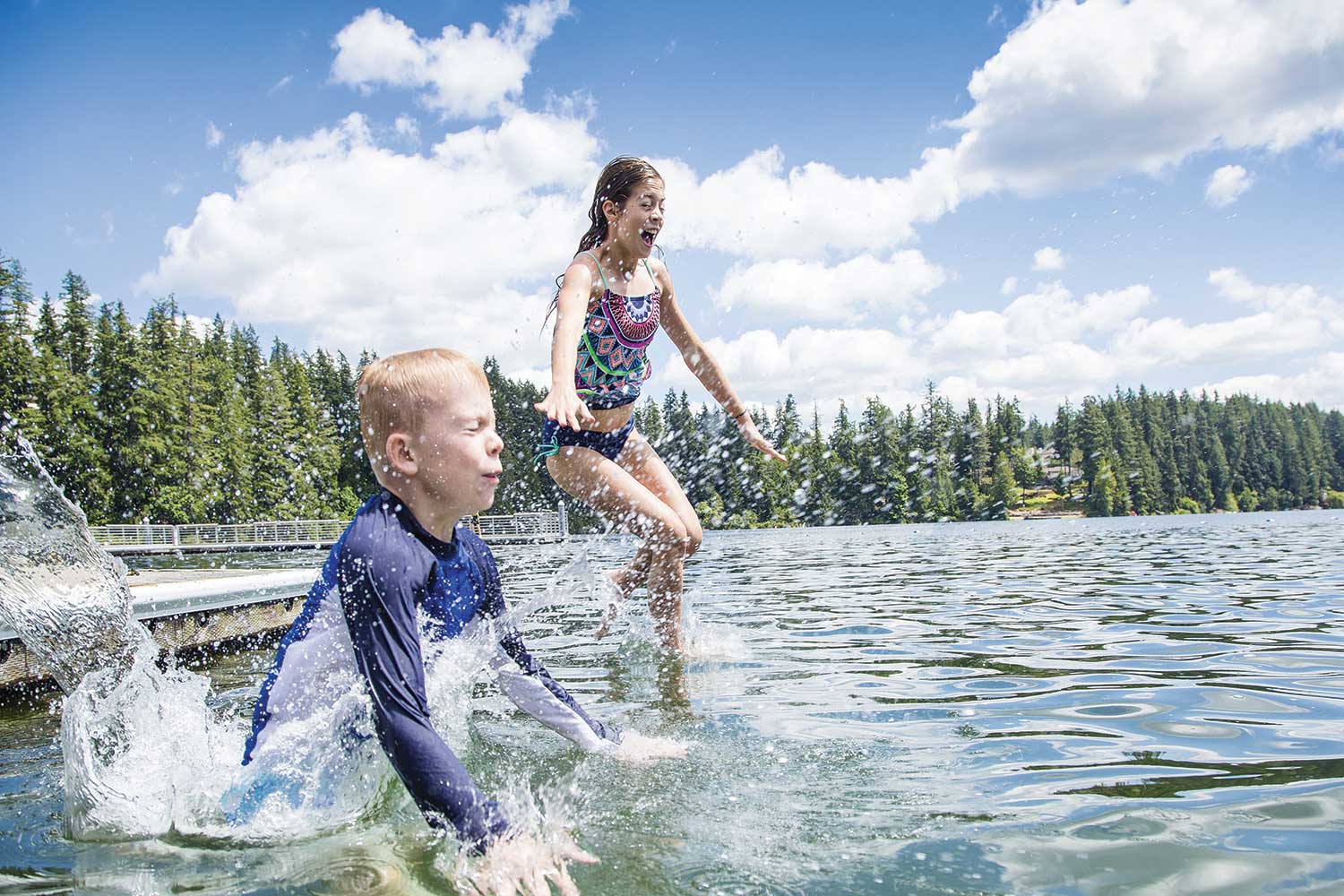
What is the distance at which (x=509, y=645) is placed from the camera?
9.92ft

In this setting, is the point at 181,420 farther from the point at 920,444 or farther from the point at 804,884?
the point at 920,444

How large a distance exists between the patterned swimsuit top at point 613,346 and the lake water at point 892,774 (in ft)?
2.91

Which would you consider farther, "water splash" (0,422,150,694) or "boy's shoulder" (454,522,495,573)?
"water splash" (0,422,150,694)

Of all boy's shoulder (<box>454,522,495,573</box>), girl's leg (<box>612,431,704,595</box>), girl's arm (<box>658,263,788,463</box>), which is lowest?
boy's shoulder (<box>454,522,495,573</box>)

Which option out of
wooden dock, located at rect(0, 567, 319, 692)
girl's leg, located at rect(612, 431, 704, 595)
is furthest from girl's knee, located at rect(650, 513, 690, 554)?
wooden dock, located at rect(0, 567, 319, 692)

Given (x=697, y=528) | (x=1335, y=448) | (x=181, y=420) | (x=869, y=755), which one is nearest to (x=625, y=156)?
(x=697, y=528)

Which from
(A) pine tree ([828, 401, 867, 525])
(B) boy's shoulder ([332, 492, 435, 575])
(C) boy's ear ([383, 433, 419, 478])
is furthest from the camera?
(A) pine tree ([828, 401, 867, 525])

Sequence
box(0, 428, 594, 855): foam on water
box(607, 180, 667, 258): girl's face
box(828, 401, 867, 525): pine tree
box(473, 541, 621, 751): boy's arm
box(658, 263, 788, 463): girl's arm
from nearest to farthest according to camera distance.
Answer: box(0, 428, 594, 855): foam on water → box(473, 541, 621, 751): boy's arm → box(607, 180, 667, 258): girl's face → box(658, 263, 788, 463): girl's arm → box(828, 401, 867, 525): pine tree

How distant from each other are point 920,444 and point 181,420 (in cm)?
7283

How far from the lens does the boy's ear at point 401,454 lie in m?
2.39

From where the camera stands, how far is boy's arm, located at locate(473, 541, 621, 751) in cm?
301

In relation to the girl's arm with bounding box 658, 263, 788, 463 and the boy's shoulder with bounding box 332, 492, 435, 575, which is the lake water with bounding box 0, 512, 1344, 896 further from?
the girl's arm with bounding box 658, 263, 788, 463

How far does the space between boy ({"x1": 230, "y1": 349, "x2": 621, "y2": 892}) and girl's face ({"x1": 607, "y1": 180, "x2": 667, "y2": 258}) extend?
2.38m

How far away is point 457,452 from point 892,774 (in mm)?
1725
